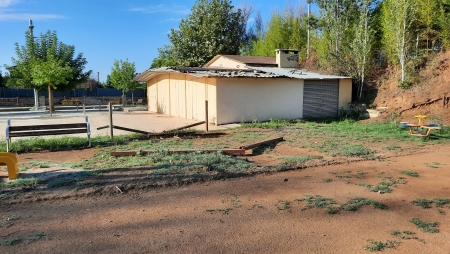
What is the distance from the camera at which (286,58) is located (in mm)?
23031

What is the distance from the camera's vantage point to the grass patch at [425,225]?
4.29 metres

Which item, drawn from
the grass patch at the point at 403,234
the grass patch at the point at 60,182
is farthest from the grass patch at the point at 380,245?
the grass patch at the point at 60,182

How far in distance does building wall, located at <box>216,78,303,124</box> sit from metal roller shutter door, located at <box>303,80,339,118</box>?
438 millimetres

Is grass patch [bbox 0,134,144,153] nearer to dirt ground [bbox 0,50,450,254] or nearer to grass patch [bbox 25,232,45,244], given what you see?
dirt ground [bbox 0,50,450,254]

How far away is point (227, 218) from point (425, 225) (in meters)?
2.48

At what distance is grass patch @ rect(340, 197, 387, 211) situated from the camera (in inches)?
200

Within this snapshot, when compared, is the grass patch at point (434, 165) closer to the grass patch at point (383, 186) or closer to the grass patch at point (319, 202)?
the grass patch at point (383, 186)

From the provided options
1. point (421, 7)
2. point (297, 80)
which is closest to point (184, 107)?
point (297, 80)

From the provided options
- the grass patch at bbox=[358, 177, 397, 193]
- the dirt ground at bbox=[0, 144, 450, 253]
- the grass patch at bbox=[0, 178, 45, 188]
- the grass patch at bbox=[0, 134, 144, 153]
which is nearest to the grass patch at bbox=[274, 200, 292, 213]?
the dirt ground at bbox=[0, 144, 450, 253]

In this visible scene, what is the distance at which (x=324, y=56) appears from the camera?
2359cm

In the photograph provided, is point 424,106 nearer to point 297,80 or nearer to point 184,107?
point 297,80

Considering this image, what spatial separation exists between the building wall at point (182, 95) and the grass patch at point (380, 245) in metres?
13.1

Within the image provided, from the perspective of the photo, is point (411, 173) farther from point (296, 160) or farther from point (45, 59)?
point (45, 59)

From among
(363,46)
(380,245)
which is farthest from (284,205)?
(363,46)
